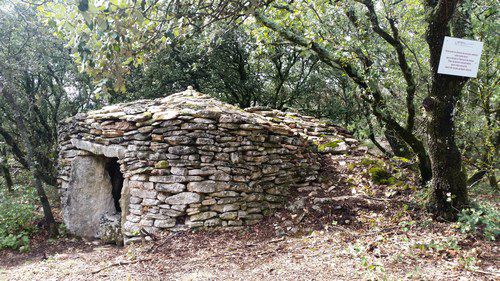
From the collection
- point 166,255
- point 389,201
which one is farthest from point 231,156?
point 389,201

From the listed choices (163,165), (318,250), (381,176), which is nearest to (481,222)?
(318,250)

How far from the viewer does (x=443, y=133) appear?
3617 millimetres

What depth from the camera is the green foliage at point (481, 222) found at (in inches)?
131

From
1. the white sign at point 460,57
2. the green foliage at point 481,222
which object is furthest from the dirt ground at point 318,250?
the white sign at point 460,57

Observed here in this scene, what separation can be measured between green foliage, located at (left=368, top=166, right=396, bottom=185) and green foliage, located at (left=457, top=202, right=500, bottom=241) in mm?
1643

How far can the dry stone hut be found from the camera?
188 inches

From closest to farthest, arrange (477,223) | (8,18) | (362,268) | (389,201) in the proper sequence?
(362,268)
(477,223)
(389,201)
(8,18)

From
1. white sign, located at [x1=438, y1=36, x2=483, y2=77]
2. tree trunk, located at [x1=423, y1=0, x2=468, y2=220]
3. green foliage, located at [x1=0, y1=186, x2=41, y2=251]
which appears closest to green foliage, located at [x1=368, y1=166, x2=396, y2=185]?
tree trunk, located at [x1=423, y1=0, x2=468, y2=220]

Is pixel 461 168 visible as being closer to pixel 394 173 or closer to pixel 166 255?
pixel 394 173

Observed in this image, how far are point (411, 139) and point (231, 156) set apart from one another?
2.54 metres

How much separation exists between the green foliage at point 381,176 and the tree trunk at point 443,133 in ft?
4.65

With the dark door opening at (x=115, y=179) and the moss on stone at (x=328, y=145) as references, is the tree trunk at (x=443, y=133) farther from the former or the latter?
Result: the dark door opening at (x=115, y=179)

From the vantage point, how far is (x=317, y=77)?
10.8 metres

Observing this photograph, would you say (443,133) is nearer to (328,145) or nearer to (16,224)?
(328,145)
